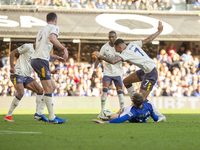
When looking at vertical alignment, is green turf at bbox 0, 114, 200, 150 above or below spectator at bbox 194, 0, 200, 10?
below

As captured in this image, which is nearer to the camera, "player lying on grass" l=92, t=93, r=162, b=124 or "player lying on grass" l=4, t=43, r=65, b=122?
"player lying on grass" l=92, t=93, r=162, b=124

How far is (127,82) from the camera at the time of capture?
467 inches

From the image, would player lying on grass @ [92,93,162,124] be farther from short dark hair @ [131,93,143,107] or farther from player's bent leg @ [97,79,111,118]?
player's bent leg @ [97,79,111,118]

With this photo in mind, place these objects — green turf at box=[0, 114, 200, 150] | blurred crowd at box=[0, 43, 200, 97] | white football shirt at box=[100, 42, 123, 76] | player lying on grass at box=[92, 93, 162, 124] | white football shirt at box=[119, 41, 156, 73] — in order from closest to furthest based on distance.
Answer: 1. green turf at box=[0, 114, 200, 150]
2. player lying on grass at box=[92, 93, 162, 124]
3. white football shirt at box=[119, 41, 156, 73]
4. white football shirt at box=[100, 42, 123, 76]
5. blurred crowd at box=[0, 43, 200, 97]

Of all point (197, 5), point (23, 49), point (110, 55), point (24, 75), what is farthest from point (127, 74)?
point (23, 49)

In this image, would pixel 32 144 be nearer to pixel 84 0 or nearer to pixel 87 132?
pixel 87 132

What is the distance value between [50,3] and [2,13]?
2.63 metres

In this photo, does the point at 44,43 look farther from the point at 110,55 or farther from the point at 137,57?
the point at 110,55

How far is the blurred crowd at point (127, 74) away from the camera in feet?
68.8

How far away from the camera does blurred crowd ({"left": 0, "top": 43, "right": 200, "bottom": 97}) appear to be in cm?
2097

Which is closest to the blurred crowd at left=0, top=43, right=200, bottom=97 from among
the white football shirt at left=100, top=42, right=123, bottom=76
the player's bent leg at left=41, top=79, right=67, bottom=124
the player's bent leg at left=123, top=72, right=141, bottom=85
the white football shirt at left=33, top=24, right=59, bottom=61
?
the white football shirt at left=100, top=42, right=123, bottom=76

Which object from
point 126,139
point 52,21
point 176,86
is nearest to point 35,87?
point 52,21

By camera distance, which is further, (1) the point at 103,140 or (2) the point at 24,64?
(2) the point at 24,64

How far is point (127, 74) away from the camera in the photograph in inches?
904
